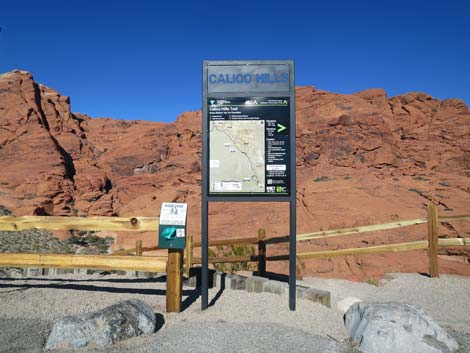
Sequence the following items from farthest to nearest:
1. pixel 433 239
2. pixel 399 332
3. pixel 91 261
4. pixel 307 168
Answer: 1. pixel 307 168
2. pixel 433 239
3. pixel 91 261
4. pixel 399 332

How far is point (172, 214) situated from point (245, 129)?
1.53m

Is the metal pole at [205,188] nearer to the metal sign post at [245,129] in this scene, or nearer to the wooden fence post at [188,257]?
the metal sign post at [245,129]

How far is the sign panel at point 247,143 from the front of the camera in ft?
16.9

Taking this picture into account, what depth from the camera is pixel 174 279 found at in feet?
15.6

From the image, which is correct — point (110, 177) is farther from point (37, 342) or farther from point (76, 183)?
point (37, 342)

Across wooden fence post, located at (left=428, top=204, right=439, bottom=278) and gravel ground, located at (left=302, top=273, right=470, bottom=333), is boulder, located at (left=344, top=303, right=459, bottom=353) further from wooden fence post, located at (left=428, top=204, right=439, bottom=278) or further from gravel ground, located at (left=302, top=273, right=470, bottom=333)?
wooden fence post, located at (left=428, top=204, right=439, bottom=278)

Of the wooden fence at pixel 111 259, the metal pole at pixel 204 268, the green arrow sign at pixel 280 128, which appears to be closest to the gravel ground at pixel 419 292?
the metal pole at pixel 204 268

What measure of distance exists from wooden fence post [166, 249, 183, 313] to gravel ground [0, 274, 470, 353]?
127mm

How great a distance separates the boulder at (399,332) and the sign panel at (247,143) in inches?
80.6

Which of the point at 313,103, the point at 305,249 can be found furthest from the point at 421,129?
the point at 305,249

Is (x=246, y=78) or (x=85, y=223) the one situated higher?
(x=246, y=78)

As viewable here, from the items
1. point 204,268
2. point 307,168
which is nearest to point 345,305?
point 204,268

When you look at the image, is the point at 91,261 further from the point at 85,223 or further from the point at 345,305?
the point at 345,305

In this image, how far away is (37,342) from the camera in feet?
12.4
